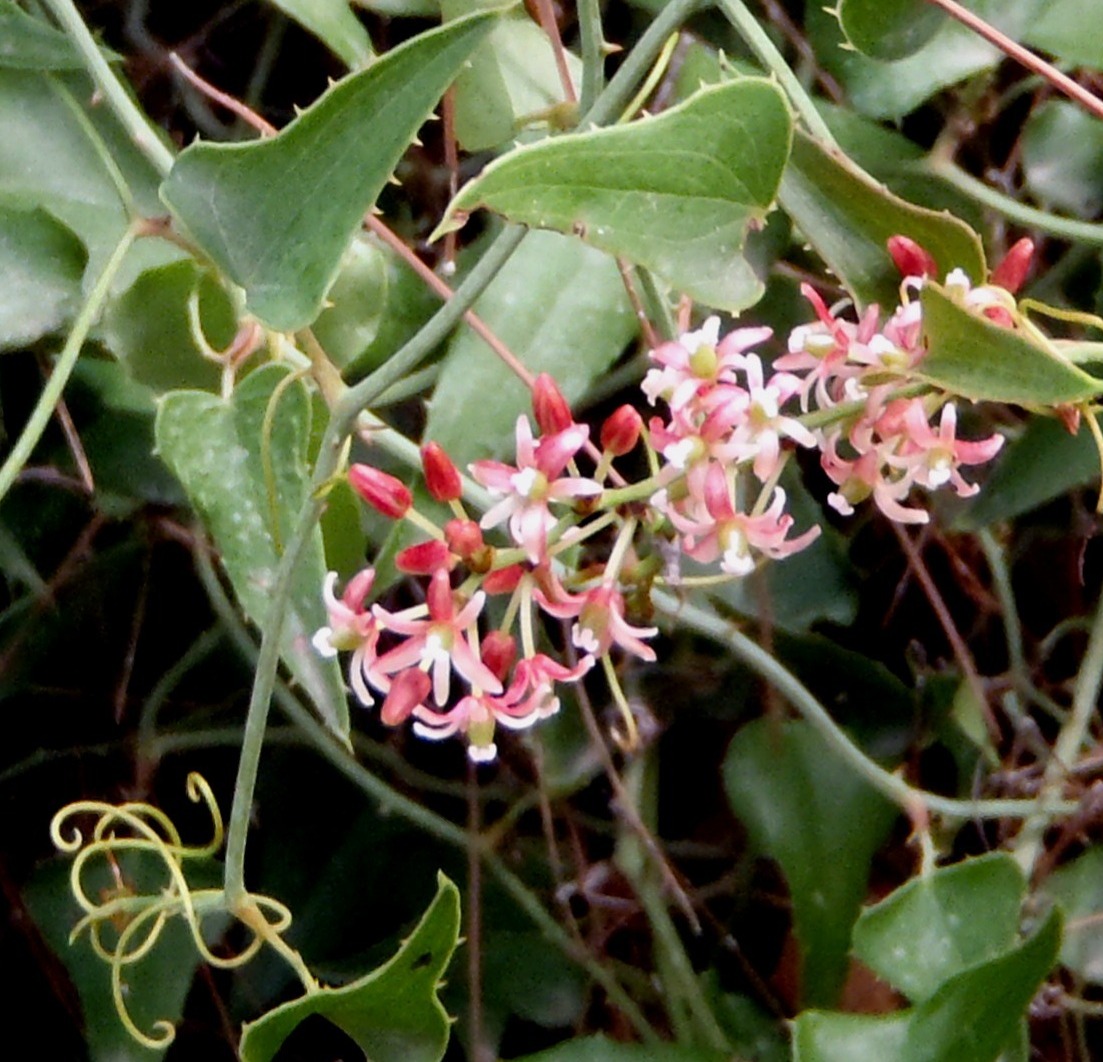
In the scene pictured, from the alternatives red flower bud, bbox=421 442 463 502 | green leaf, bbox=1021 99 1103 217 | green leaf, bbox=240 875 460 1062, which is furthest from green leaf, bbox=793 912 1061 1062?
green leaf, bbox=1021 99 1103 217

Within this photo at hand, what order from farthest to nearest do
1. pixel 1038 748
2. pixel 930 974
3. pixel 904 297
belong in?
1. pixel 1038 748
2. pixel 930 974
3. pixel 904 297

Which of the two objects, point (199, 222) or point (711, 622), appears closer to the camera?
point (199, 222)

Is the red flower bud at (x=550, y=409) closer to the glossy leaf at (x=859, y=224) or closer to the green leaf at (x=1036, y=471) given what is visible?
the glossy leaf at (x=859, y=224)

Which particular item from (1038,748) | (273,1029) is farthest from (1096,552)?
(273,1029)

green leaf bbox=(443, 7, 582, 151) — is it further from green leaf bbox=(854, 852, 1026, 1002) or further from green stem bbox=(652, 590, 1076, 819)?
green leaf bbox=(854, 852, 1026, 1002)

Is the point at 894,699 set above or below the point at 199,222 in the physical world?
below

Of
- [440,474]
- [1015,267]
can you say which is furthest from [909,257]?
[440,474]

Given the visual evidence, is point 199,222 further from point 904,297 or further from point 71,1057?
point 71,1057
